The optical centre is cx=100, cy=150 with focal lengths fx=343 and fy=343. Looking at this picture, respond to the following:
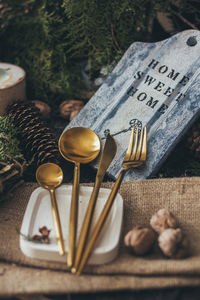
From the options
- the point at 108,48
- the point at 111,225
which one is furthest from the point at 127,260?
the point at 108,48

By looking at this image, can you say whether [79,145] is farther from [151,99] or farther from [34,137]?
[151,99]

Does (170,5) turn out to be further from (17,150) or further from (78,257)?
(78,257)

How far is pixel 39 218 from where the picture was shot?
36.6 inches

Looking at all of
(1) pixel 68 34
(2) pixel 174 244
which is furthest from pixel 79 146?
(1) pixel 68 34

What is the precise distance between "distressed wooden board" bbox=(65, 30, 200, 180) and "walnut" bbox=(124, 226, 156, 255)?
266 mm

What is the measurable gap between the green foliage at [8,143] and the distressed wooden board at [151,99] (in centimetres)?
22

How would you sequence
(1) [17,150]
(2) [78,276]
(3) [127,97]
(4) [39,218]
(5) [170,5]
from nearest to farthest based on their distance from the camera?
(2) [78,276] → (4) [39,218] → (1) [17,150] → (3) [127,97] → (5) [170,5]

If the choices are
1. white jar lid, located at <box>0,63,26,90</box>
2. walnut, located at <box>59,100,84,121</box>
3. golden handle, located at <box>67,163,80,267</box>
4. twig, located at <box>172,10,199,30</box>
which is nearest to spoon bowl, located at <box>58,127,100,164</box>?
golden handle, located at <box>67,163,80,267</box>

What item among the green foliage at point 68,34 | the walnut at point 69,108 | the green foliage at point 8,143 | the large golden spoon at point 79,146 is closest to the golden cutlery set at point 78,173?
the large golden spoon at point 79,146

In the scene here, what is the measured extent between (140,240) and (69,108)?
0.73m

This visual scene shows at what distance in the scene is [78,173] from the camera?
1040mm

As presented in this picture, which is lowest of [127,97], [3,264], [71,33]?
[3,264]

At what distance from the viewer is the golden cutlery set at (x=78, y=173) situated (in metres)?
0.82

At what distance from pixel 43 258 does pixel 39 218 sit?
0.12 metres
